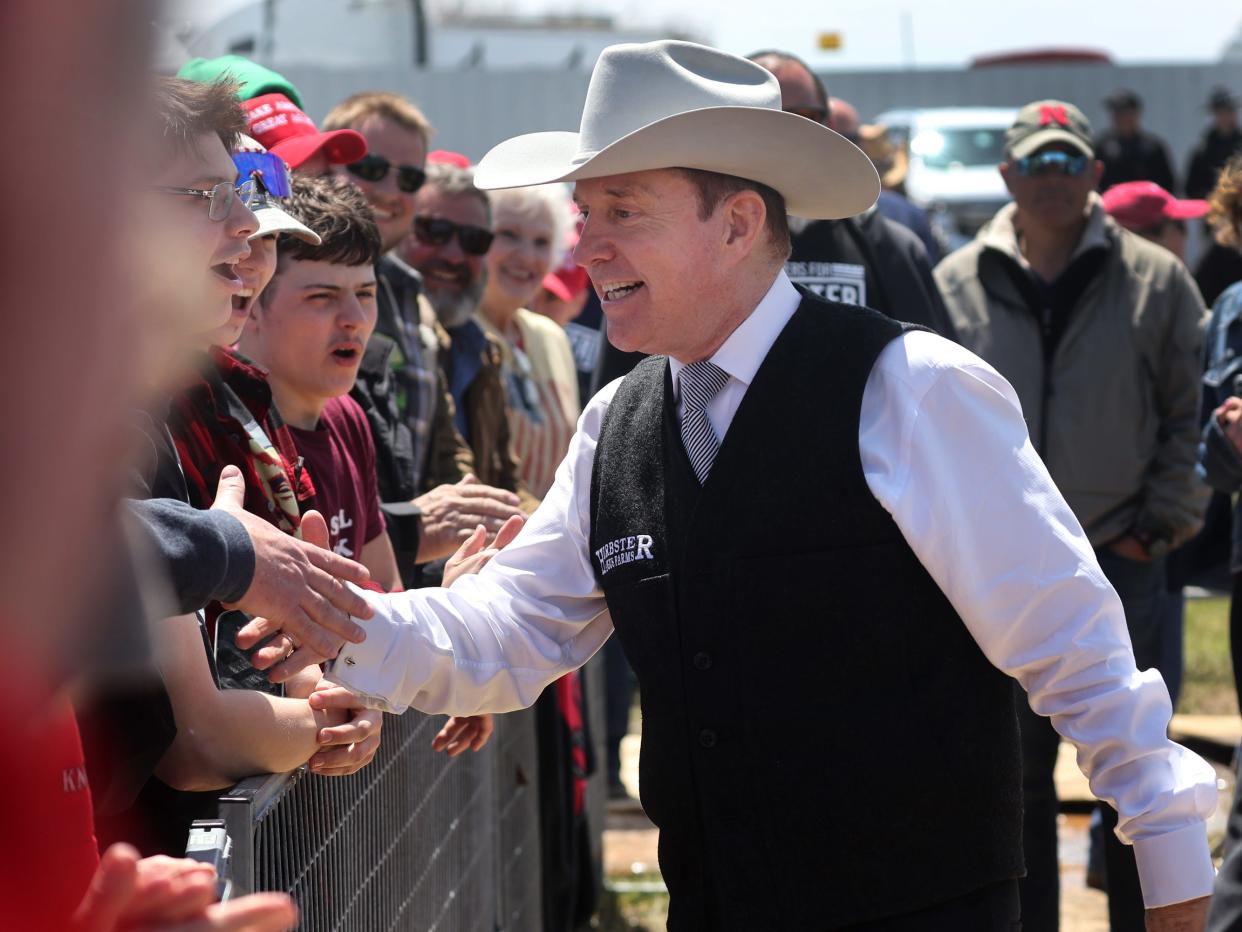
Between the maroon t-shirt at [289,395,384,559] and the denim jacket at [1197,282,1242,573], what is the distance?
260 cm

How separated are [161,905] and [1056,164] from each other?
16.3 ft

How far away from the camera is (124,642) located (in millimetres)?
769

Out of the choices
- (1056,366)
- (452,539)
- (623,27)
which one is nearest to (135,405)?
(452,539)

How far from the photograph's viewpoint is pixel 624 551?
8.61ft

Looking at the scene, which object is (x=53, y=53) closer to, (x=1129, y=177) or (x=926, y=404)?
(x=926, y=404)

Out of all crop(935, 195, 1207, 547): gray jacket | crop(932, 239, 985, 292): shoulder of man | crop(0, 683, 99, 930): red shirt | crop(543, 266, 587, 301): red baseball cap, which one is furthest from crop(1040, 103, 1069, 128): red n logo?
crop(0, 683, 99, 930): red shirt

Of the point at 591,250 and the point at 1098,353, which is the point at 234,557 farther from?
the point at 1098,353

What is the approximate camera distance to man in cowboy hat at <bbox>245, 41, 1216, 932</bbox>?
238 centimetres

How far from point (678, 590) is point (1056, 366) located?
324cm

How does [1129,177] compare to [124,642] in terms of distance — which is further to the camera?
[1129,177]

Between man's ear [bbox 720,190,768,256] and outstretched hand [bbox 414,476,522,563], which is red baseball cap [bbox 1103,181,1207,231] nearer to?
outstretched hand [bbox 414,476,522,563]

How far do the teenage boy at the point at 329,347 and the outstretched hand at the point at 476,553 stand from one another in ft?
1.12

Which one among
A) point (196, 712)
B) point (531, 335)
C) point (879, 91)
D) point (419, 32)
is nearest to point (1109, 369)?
point (531, 335)

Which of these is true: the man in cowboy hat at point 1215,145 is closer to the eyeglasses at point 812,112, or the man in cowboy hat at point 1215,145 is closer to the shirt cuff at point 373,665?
the eyeglasses at point 812,112
